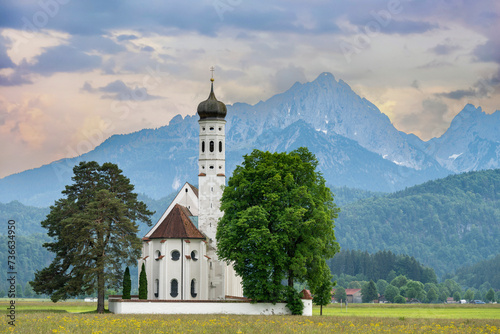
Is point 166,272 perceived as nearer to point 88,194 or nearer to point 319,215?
point 88,194

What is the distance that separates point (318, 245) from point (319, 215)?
239 cm

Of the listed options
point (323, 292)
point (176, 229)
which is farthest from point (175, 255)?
point (323, 292)

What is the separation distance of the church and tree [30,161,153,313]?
6.32 metres

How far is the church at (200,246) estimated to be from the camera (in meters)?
77.5

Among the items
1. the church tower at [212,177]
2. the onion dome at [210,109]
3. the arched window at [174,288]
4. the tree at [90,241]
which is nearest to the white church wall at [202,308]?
the tree at [90,241]

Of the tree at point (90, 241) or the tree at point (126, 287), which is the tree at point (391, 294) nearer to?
the tree at point (90, 241)

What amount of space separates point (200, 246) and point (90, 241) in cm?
1501

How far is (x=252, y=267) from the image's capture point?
62.4 meters

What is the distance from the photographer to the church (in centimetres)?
7750

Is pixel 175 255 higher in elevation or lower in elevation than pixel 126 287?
higher

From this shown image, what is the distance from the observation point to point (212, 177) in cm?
8338

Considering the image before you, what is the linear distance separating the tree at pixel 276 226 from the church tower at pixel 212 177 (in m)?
16.6

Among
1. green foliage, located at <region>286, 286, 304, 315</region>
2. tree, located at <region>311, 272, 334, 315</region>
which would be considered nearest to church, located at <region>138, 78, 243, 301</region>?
tree, located at <region>311, 272, 334, 315</region>

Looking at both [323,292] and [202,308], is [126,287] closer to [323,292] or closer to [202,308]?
[202,308]
